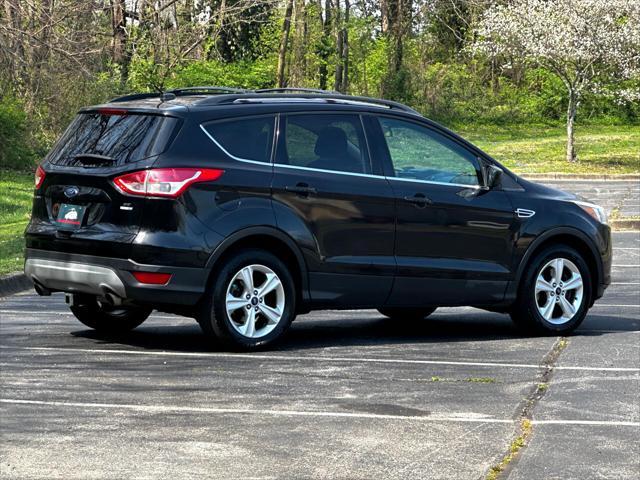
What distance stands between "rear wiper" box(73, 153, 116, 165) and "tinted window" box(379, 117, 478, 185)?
2099 mm

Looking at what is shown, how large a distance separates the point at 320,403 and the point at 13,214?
1451 centimetres

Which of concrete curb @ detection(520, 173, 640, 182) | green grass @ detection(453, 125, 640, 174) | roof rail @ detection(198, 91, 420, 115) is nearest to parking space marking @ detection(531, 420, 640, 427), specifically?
roof rail @ detection(198, 91, 420, 115)

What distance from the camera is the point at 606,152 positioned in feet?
132

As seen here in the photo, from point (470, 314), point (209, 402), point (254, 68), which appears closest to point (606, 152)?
point (254, 68)

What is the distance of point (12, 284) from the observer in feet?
45.3

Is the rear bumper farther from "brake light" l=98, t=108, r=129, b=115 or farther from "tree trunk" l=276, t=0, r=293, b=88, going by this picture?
"tree trunk" l=276, t=0, r=293, b=88

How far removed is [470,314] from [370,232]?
289 centimetres

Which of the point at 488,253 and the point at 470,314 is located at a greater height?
the point at 488,253

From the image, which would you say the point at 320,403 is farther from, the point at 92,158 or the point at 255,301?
the point at 92,158

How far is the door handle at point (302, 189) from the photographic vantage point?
31.8 ft

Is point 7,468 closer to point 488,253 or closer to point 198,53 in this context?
point 488,253

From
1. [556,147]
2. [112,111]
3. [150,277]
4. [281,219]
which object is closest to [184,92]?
[112,111]

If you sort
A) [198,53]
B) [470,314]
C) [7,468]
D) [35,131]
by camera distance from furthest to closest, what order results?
[198,53]
[35,131]
[470,314]
[7,468]

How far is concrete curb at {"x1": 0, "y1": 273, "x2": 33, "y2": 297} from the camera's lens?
13602 mm
